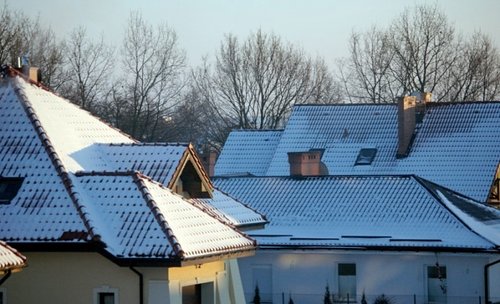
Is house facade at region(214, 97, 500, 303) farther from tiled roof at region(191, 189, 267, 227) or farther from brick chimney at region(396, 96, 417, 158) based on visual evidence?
tiled roof at region(191, 189, 267, 227)

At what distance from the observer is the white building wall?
129 feet

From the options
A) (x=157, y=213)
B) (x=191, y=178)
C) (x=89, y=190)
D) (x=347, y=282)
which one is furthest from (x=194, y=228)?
(x=347, y=282)

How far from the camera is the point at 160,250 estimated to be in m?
26.5

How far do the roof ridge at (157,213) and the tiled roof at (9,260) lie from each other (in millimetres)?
3971

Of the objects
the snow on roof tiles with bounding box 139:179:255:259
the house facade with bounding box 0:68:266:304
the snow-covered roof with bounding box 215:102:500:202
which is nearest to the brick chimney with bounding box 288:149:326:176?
the snow-covered roof with bounding box 215:102:500:202

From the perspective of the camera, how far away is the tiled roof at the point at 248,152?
5762cm

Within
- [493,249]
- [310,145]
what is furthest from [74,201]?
[310,145]

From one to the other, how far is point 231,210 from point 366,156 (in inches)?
883

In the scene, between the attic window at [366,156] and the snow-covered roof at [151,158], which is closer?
the snow-covered roof at [151,158]

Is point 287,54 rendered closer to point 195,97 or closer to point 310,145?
point 195,97

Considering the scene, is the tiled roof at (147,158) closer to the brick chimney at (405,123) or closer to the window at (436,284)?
the window at (436,284)

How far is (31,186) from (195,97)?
57.4 metres

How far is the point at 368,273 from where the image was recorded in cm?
4053

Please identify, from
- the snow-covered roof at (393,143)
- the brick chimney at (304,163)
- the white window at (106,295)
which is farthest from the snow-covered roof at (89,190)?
the snow-covered roof at (393,143)
